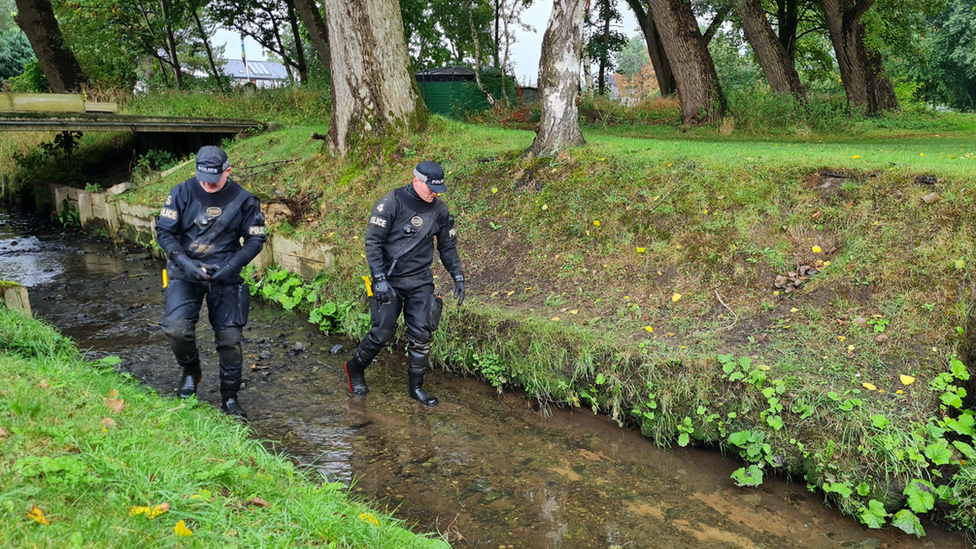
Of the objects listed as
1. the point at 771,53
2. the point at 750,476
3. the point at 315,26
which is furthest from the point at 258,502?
the point at 315,26

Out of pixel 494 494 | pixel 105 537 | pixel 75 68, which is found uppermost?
pixel 75 68

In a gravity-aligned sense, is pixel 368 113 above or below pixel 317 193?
above

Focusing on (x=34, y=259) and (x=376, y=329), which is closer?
(x=376, y=329)

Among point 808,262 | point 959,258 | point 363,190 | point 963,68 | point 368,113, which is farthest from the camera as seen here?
point 963,68

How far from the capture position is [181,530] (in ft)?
8.78

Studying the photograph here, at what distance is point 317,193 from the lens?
10.8 m

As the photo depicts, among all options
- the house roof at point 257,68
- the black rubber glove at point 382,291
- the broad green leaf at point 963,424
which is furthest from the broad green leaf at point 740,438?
the house roof at point 257,68

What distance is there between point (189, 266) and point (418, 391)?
232 cm

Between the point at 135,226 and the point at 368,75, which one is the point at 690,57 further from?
the point at 135,226

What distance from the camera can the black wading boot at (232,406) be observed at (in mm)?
5582

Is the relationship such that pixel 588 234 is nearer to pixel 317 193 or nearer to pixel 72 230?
pixel 317 193

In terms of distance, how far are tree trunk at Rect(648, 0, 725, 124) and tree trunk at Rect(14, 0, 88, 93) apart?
16.2m

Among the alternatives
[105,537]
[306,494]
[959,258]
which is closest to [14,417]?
[105,537]

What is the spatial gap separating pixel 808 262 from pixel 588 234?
2424 millimetres
